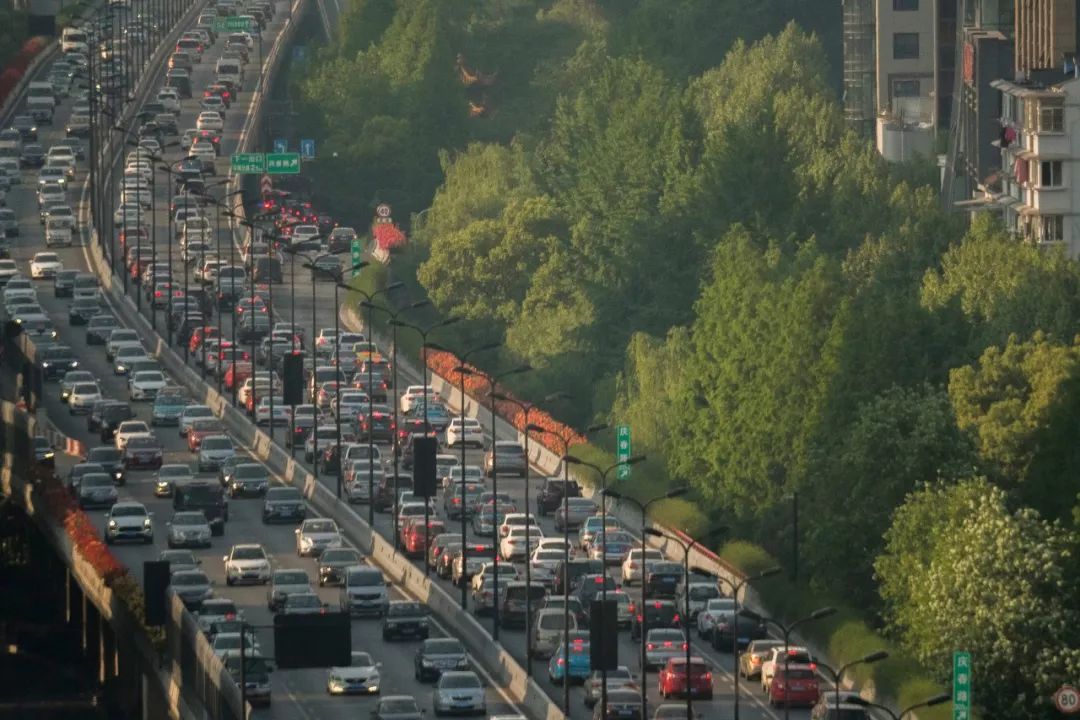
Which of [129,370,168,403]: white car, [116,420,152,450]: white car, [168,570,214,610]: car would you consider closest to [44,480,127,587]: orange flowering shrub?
[168,570,214,610]: car

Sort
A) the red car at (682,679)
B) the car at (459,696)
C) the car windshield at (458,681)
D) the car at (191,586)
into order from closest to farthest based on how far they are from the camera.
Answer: the car at (459,696) → the car windshield at (458,681) → the red car at (682,679) → the car at (191,586)

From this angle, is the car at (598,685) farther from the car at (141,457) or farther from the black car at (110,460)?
the car at (141,457)

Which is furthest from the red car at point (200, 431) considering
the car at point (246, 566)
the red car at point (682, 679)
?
the red car at point (682, 679)

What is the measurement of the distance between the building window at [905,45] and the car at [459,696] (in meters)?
103

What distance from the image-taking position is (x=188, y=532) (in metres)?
125

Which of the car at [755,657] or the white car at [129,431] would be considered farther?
the white car at [129,431]

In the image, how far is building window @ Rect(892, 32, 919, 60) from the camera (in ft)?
653

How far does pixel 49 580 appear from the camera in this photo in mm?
152500

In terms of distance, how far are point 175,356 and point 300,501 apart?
32.9m

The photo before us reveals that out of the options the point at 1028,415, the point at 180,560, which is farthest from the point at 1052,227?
the point at 180,560

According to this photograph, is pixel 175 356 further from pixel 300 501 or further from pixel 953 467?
pixel 953 467

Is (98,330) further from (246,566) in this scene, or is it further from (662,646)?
(662,646)

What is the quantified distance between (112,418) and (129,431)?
380 centimetres

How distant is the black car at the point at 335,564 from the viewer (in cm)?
11888
